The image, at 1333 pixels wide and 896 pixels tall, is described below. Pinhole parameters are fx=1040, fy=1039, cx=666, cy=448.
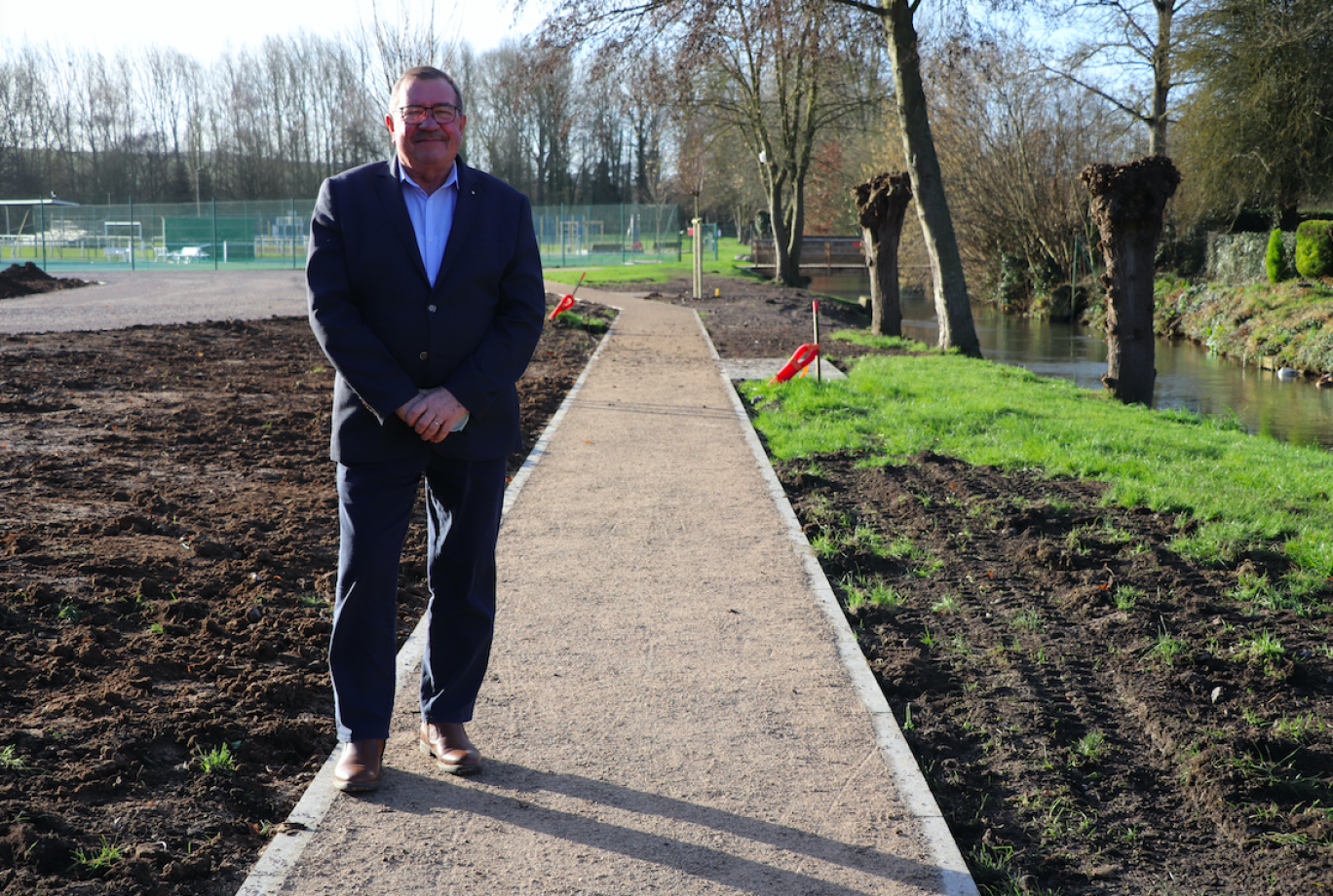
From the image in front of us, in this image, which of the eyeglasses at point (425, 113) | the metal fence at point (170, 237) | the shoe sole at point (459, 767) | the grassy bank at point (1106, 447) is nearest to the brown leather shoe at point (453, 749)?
the shoe sole at point (459, 767)

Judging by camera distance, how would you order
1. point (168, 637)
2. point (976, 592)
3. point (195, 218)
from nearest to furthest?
point (168, 637) → point (976, 592) → point (195, 218)

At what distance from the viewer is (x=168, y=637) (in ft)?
14.8

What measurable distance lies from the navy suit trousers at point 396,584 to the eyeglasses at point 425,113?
1.05 m

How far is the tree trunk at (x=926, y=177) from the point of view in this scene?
53.2ft

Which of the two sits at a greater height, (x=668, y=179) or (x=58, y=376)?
(x=668, y=179)

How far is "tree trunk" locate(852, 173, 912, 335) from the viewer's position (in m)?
20.1

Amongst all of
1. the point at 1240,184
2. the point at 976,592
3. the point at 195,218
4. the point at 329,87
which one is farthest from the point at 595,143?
the point at 976,592

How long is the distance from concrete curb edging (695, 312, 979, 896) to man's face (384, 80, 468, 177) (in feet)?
8.13

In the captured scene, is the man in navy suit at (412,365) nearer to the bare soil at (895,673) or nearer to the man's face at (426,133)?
the man's face at (426,133)

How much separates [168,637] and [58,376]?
8.47 metres

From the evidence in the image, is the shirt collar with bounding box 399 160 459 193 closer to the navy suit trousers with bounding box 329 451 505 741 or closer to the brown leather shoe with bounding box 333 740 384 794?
the navy suit trousers with bounding box 329 451 505 741

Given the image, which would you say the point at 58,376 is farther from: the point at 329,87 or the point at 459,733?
the point at 329,87

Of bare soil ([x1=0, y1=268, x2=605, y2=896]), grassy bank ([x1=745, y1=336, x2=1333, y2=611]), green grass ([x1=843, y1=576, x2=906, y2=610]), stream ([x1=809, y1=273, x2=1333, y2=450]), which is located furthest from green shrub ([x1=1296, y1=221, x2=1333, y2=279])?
green grass ([x1=843, y1=576, x2=906, y2=610])

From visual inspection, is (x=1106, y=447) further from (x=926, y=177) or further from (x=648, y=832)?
(x=926, y=177)
